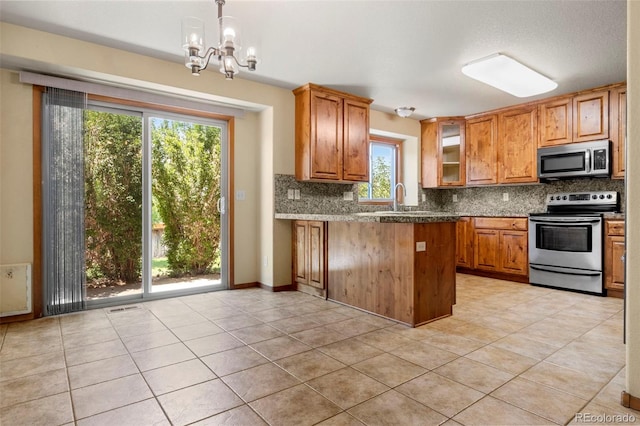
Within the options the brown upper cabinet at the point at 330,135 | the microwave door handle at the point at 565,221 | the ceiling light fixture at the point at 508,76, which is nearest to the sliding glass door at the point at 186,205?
the brown upper cabinet at the point at 330,135

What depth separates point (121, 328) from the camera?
2.86 metres

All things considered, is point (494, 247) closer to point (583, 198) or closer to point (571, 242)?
point (571, 242)

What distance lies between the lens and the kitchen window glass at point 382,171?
5.46 metres

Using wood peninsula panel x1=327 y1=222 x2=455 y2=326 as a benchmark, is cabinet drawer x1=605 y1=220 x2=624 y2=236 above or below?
above

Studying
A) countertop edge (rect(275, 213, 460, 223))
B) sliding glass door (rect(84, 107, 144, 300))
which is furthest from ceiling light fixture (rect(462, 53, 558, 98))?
sliding glass door (rect(84, 107, 144, 300))

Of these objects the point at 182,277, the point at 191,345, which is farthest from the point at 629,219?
the point at 182,277

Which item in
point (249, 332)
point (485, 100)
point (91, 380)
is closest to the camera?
point (91, 380)

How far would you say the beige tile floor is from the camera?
166cm

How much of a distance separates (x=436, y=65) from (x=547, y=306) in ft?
8.65

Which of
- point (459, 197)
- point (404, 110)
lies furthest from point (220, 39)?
point (459, 197)

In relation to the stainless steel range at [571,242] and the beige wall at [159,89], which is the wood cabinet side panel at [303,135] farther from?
the stainless steel range at [571,242]

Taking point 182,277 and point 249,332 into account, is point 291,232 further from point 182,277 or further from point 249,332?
point 249,332

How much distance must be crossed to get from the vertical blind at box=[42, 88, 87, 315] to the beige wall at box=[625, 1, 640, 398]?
398 centimetres

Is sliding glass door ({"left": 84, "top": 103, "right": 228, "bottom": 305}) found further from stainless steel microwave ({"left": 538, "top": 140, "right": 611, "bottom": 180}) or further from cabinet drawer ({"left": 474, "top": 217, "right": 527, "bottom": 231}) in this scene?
stainless steel microwave ({"left": 538, "top": 140, "right": 611, "bottom": 180})
